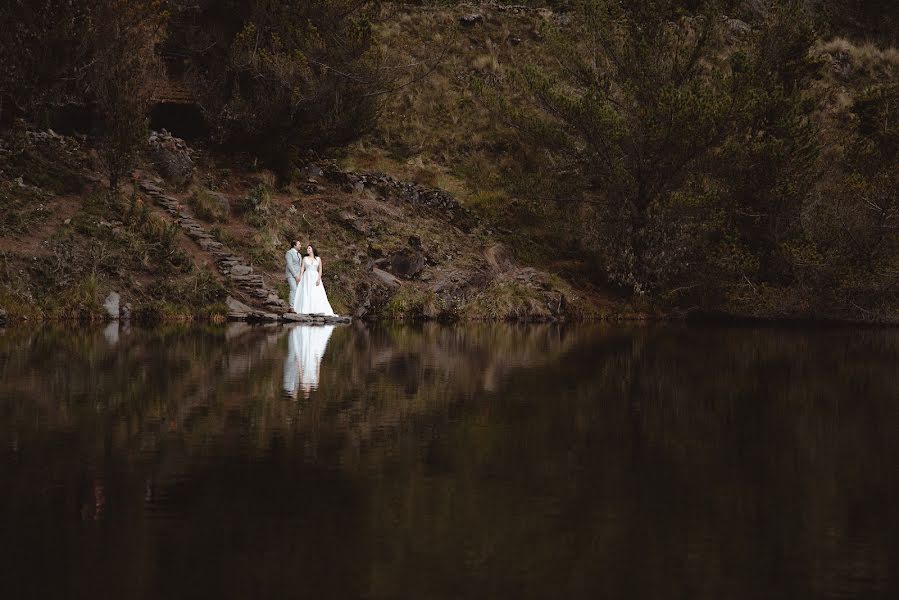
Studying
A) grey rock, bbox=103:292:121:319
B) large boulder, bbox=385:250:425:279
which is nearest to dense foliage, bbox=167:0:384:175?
large boulder, bbox=385:250:425:279

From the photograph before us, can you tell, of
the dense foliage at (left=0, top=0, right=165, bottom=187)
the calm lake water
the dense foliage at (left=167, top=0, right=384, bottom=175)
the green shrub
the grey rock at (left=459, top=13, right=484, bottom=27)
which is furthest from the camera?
the grey rock at (left=459, top=13, right=484, bottom=27)

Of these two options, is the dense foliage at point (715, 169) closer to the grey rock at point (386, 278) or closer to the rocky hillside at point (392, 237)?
the rocky hillside at point (392, 237)

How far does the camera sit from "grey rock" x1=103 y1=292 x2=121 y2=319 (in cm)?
3153

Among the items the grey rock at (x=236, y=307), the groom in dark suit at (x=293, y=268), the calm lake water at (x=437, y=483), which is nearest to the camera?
the calm lake water at (x=437, y=483)

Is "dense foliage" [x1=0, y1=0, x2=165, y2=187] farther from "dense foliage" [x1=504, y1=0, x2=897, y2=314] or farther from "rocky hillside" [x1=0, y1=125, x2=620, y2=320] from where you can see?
"dense foliage" [x1=504, y1=0, x2=897, y2=314]

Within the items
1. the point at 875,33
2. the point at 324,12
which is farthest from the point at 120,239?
the point at 875,33

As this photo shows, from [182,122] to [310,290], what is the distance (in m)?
12.5

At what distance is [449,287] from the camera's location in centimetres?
3972

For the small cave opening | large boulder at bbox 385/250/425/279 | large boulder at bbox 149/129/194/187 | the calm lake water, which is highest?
the small cave opening

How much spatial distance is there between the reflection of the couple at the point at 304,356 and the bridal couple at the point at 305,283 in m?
1.77

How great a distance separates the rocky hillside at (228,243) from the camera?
31734 millimetres

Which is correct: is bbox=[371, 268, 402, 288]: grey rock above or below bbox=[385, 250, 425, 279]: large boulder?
below

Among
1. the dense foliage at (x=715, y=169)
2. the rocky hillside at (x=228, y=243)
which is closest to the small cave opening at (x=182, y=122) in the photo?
the rocky hillside at (x=228, y=243)

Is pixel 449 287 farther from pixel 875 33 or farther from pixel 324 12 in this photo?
pixel 875 33
